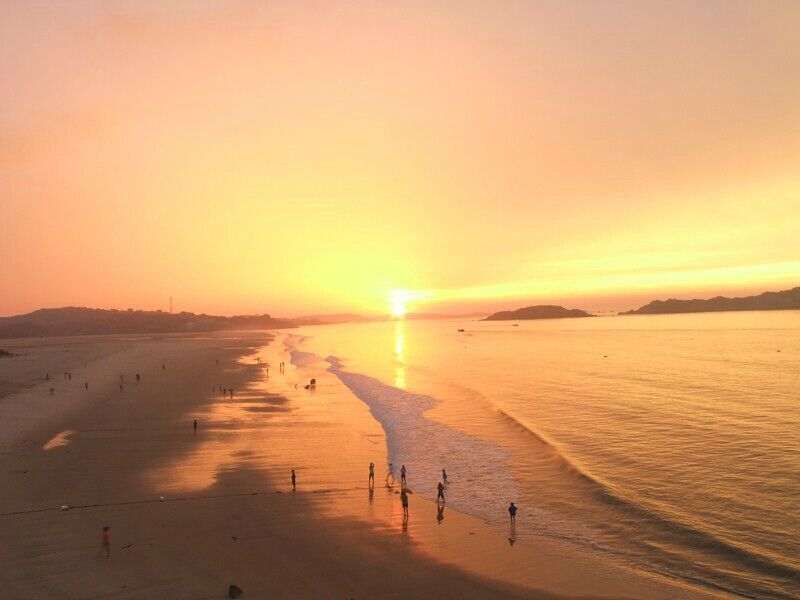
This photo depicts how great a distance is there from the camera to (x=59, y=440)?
1255 inches

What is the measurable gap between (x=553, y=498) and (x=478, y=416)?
18.5m

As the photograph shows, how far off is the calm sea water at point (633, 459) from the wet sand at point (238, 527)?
2.38 metres

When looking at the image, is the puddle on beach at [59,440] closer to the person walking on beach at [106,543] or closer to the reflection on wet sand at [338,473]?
the reflection on wet sand at [338,473]

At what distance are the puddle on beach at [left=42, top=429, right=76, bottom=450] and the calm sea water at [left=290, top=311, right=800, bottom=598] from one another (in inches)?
765

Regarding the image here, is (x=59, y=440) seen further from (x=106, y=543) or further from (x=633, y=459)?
(x=633, y=459)

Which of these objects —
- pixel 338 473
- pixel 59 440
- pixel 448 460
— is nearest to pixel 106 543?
pixel 338 473

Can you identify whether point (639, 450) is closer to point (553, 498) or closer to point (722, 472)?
point (722, 472)

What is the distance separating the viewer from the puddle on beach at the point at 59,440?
99.9ft

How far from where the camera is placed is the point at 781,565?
659 inches

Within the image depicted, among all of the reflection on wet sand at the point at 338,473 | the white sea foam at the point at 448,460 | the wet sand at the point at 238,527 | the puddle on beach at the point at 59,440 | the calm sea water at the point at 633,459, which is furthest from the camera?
the puddle on beach at the point at 59,440

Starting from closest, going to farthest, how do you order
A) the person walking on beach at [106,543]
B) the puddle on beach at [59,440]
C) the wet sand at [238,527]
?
1. the wet sand at [238,527]
2. the person walking on beach at [106,543]
3. the puddle on beach at [59,440]


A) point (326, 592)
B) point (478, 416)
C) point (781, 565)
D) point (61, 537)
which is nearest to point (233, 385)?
point (478, 416)

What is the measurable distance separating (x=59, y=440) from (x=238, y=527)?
19.5 m

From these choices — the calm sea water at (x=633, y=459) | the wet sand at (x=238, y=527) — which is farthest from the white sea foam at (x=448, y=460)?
the wet sand at (x=238, y=527)
